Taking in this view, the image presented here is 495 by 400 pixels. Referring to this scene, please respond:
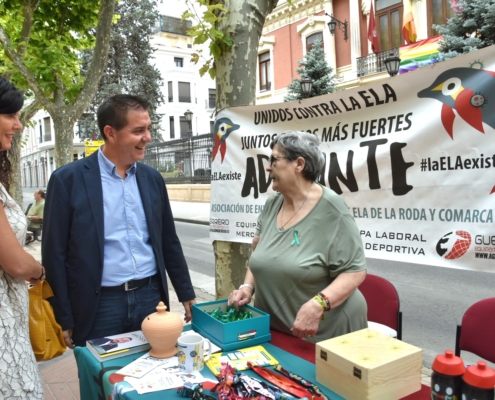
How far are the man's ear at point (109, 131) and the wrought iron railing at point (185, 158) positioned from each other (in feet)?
50.0

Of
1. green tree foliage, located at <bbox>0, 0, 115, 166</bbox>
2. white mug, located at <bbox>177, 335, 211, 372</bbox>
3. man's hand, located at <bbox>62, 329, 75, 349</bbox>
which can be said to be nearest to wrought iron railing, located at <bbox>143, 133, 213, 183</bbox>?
green tree foliage, located at <bbox>0, 0, 115, 166</bbox>

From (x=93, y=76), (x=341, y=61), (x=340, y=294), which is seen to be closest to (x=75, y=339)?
(x=340, y=294)

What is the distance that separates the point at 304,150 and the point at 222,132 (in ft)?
5.54

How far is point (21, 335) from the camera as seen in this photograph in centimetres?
186

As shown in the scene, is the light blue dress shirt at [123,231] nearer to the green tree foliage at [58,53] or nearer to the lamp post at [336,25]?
the green tree foliage at [58,53]

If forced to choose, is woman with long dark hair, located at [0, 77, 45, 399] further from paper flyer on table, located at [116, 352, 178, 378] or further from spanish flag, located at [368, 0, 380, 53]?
spanish flag, located at [368, 0, 380, 53]

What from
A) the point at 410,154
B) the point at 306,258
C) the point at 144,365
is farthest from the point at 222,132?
the point at 144,365

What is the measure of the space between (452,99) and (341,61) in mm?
16509

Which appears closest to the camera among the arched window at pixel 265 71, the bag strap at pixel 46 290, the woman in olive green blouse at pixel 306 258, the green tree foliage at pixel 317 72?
the woman in olive green blouse at pixel 306 258

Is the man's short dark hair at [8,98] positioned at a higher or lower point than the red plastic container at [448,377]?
higher

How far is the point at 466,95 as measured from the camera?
253 centimetres

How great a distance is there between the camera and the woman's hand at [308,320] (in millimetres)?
1905

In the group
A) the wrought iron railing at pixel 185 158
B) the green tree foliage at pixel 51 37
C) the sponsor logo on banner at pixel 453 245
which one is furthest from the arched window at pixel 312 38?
→ the sponsor logo on banner at pixel 453 245

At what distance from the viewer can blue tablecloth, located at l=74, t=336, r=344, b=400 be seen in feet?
5.09
